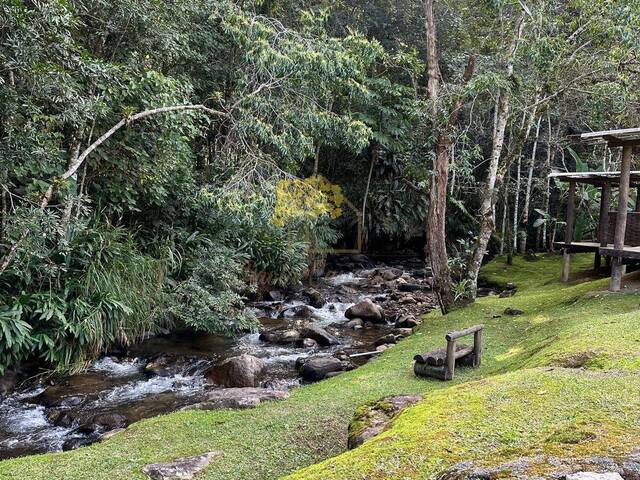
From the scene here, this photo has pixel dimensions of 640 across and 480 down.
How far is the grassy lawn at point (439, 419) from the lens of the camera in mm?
2783

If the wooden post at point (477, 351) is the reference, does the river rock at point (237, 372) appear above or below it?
below

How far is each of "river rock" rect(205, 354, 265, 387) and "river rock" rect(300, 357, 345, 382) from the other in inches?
30.5

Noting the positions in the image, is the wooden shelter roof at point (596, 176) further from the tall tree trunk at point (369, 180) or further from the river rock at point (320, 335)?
the tall tree trunk at point (369, 180)

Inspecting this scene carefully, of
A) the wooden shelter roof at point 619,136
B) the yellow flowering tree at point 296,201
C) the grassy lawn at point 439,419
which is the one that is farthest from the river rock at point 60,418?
the wooden shelter roof at point 619,136

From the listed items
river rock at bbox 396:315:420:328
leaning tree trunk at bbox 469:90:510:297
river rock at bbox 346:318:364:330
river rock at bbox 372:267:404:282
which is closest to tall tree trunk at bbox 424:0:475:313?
leaning tree trunk at bbox 469:90:510:297

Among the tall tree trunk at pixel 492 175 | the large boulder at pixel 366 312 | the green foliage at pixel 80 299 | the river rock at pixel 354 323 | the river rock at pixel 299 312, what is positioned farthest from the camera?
the river rock at pixel 299 312

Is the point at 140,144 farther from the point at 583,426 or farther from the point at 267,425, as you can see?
the point at 583,426

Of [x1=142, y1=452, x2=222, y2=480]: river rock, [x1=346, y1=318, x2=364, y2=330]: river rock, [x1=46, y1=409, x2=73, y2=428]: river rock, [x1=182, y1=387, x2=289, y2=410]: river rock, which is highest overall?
[x1=142, y1=452, x2=222, y2=480]: river rock

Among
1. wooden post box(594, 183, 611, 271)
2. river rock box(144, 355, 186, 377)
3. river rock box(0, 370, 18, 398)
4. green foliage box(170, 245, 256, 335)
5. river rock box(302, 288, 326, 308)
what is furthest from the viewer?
river rock box(302, 288, 326, 308)

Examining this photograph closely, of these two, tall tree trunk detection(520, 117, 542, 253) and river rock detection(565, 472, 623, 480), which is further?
tall tree trunk detection(520, 117, 542, 253)

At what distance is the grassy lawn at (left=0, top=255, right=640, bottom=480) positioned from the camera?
2783mm

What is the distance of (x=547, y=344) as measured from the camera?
651 cm

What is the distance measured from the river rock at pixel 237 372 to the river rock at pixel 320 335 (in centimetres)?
234

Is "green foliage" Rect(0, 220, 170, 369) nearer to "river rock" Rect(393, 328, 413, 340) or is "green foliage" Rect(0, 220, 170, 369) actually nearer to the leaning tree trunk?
"river rock" Rect(393, 328, 413, 340)
